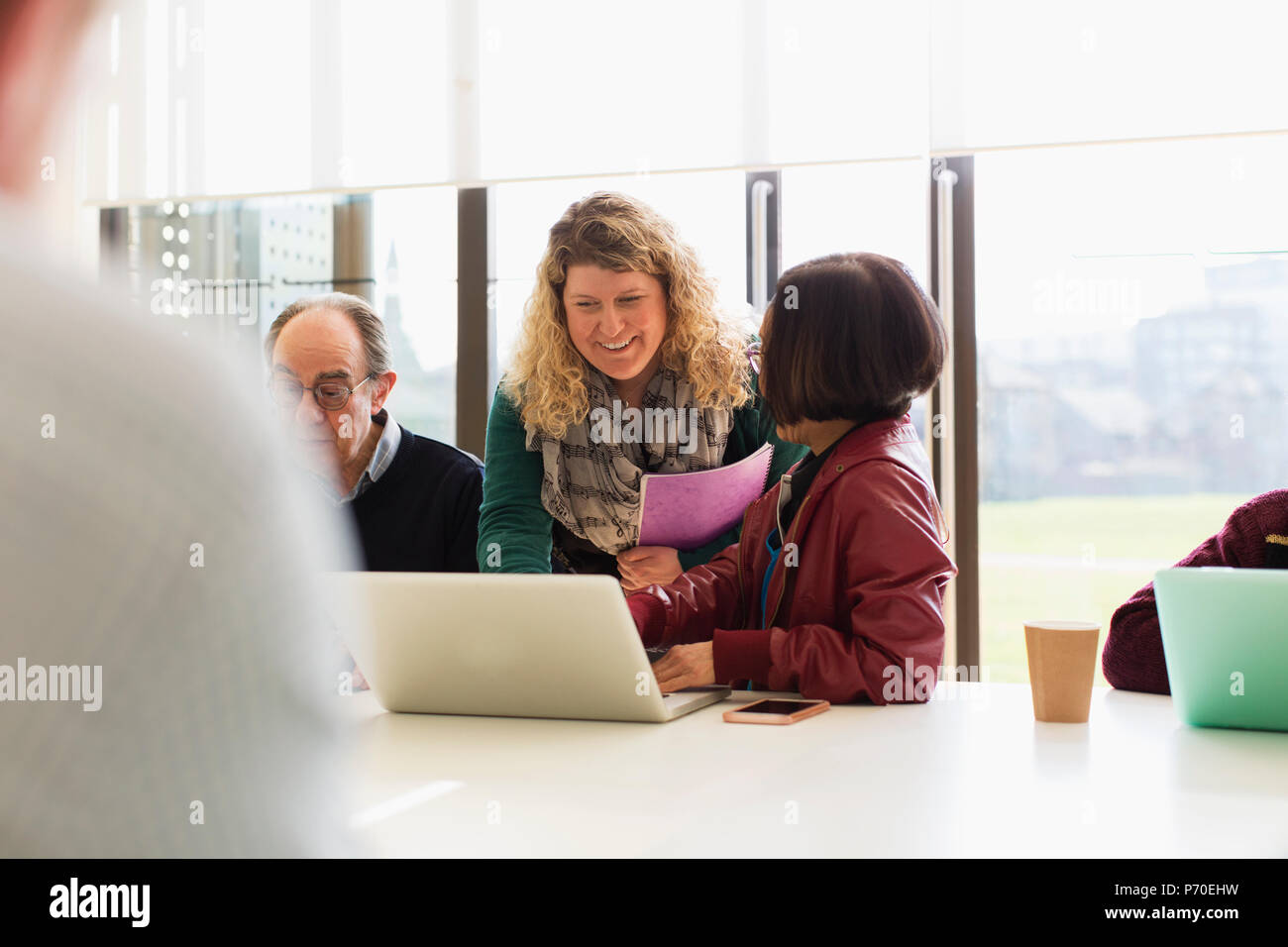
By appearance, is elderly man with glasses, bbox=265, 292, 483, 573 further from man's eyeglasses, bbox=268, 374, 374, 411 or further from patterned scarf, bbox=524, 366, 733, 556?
patterned scarf, bbox=524, 366, 733, 556

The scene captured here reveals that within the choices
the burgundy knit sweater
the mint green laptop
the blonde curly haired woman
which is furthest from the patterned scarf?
the mint green laptop

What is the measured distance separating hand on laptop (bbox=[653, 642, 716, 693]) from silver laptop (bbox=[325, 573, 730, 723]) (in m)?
0.02

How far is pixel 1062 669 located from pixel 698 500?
758 mm

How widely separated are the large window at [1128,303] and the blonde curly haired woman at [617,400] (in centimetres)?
142

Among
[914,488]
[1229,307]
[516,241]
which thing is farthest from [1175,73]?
[914,488]

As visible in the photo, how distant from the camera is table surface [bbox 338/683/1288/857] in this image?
2.86 ft

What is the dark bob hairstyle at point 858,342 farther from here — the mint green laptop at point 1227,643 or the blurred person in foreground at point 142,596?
the blurred person in foreground at point 142,596

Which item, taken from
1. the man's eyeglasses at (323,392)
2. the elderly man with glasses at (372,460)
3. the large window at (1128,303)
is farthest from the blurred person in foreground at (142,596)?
the large window at (1128,303)

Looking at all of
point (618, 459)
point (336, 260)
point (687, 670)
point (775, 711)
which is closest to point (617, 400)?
point (618, 459)

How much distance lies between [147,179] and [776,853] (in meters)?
4.14

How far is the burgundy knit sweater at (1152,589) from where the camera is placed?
1552 mm

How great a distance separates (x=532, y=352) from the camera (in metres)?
2.18

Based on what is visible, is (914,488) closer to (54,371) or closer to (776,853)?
(776,853)

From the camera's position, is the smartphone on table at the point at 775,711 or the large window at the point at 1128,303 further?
the large window at the point at 1128,303
